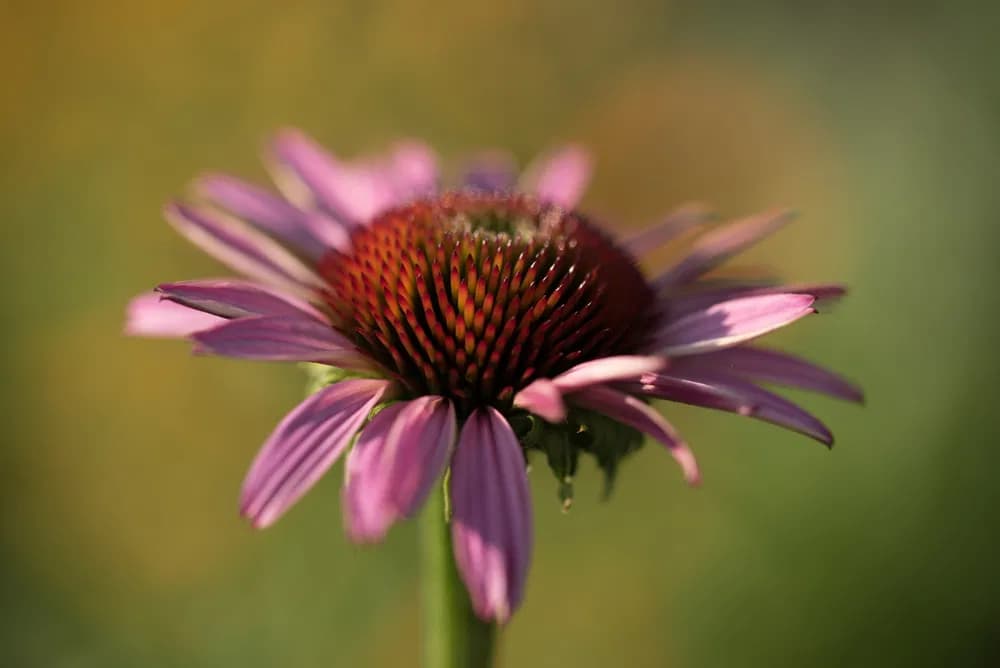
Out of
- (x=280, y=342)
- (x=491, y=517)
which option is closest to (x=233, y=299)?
(x=280, y=342)

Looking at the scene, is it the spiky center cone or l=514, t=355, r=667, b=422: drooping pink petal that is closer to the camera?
l=514, t=355, r=667, b=422: drooping pink petal

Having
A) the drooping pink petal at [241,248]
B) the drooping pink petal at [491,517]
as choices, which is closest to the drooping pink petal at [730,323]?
the drooping pink petal at [491,517]

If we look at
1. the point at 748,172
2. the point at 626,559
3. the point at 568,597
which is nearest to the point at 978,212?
the point at 748,172

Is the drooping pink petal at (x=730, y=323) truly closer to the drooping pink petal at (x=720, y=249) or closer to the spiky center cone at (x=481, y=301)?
the spiky center cone at (x=481, y=301)

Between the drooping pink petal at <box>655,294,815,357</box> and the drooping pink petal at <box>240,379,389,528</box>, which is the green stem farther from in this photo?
the drooping pink petal at <box>655,294,815,357</box>

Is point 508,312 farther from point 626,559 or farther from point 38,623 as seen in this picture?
point 38,623

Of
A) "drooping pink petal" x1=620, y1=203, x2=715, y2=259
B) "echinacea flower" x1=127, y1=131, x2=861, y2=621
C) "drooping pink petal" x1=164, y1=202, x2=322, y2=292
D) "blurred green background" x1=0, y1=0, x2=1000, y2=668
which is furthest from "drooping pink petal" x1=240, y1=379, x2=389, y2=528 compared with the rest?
"blurred green background" x1=0, y1=0, x2=1000, y2=668
